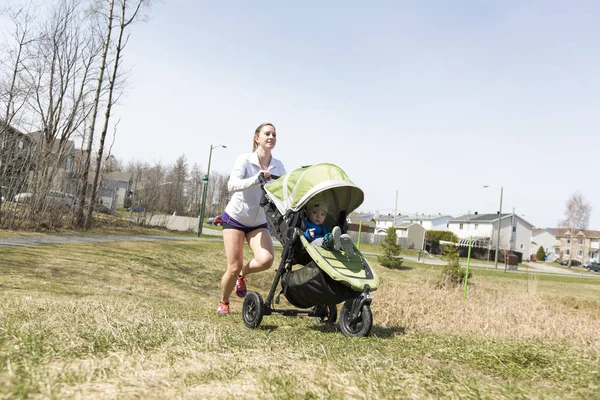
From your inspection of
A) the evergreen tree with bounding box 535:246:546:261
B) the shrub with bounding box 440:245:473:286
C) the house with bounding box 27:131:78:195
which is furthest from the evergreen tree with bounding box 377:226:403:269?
the evergreen tree with bounding box 535:246:546:261

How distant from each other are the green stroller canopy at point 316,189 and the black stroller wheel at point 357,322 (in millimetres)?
1198

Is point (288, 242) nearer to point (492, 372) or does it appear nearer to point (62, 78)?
point (492, 372)

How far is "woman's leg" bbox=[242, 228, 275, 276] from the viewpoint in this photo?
5277mm

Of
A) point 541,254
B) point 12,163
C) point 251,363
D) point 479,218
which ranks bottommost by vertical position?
point 251,363

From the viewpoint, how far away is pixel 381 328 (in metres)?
5.21

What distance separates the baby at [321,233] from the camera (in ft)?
15.5

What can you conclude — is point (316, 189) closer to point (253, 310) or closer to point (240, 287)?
point (253, 310)

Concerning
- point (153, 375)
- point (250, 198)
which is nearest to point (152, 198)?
point (250, 198)

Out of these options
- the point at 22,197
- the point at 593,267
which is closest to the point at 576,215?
the point at 593,267

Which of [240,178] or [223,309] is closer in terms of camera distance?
[240,178]

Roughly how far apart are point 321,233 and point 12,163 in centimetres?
1605

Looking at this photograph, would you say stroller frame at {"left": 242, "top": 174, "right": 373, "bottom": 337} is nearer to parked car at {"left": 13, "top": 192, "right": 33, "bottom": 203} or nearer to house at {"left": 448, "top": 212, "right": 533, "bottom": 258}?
parked car at {"left": 13, "top": 192, "right": 33, "bottom": 203}

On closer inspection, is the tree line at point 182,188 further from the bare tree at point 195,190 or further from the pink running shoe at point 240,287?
the pink running shoe at point 240,287

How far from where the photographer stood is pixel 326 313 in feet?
17.3
